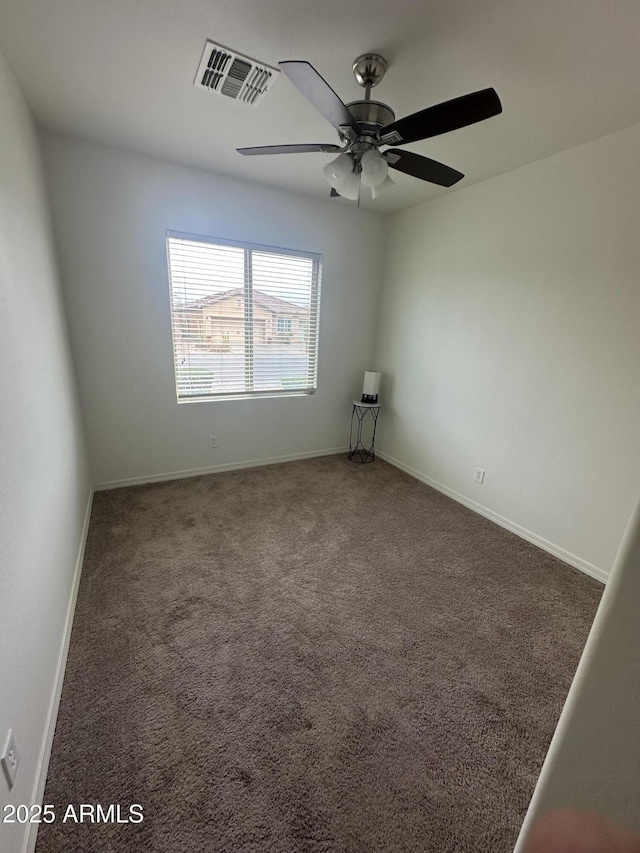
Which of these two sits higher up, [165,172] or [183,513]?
[165,172]

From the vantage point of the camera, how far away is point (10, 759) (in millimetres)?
934

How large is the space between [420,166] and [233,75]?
3.28ft

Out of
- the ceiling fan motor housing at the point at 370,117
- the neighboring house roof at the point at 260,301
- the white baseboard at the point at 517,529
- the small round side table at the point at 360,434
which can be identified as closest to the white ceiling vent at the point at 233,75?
the ceiling fan motor housing at the point at 370,117

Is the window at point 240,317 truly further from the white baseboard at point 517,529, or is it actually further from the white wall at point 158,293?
the white baseboard at point 517,529

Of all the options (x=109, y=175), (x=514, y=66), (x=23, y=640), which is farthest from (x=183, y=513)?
(x=514, y=66)

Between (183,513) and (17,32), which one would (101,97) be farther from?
(183,513)

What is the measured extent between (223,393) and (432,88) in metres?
2.63

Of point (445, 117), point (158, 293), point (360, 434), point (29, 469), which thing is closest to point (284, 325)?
point (158, 293)

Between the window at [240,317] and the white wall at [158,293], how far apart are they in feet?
0.33

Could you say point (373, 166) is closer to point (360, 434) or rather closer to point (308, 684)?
point (308, 684)

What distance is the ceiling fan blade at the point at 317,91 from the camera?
44.9 inches

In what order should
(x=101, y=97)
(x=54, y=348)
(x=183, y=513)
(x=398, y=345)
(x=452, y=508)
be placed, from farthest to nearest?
(x=398, y=345) → (x=452, y=508) → (x=183, y=513) → (x=54, y=348) → (x=101, y=97)

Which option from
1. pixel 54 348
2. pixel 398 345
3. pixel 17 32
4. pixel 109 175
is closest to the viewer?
pixel 17 32

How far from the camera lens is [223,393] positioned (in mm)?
3406
